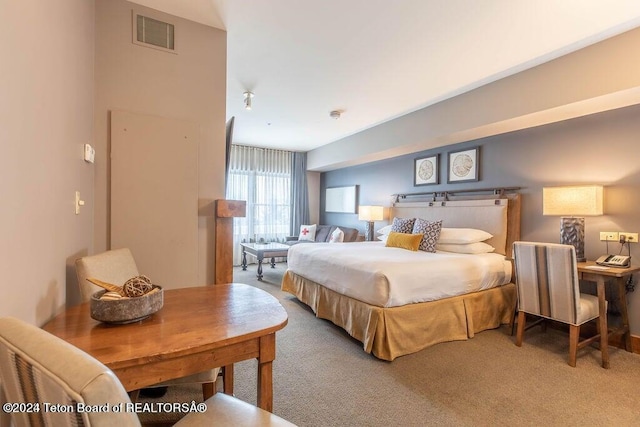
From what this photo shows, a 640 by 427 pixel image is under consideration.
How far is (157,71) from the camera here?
1938 millimetres

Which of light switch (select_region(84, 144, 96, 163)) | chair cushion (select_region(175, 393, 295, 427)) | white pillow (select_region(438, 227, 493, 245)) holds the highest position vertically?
light switch (select_region(84, 144, 96, 163))

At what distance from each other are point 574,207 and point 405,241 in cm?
159

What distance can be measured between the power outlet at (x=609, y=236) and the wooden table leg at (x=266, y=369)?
3.16 metres

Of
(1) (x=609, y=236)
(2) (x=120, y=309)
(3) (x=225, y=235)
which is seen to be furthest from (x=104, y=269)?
(1) (x=609, y=236)

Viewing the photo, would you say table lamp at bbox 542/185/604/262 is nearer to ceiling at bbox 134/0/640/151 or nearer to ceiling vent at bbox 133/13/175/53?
ceiling at bbox 134/0/640/151

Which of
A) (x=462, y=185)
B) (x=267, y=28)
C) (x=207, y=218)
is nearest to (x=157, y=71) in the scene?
(x=267, y=28)

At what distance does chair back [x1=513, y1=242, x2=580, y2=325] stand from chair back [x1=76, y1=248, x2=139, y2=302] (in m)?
2.92

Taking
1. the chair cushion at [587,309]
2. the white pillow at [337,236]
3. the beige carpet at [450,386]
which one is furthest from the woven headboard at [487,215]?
the white pillow at [337,236]

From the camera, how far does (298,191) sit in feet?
22.1

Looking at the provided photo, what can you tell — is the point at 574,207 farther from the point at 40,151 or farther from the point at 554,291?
the point at 40,151

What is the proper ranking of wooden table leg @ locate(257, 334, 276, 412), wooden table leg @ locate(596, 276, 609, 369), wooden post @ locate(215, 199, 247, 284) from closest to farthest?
wooden table leg @ locate(257, 334, 276, 412) → wooden post @ locate(215, 199, 247, 284) → wooden table leg @ locate(596, 276, 609, 369)

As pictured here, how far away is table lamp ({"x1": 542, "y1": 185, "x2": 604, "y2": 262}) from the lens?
8.09 feet

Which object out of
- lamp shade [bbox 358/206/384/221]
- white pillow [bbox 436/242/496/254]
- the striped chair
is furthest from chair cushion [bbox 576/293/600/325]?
lamp shade [bbox 358/206/384/221]

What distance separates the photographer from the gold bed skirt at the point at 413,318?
2.33m
